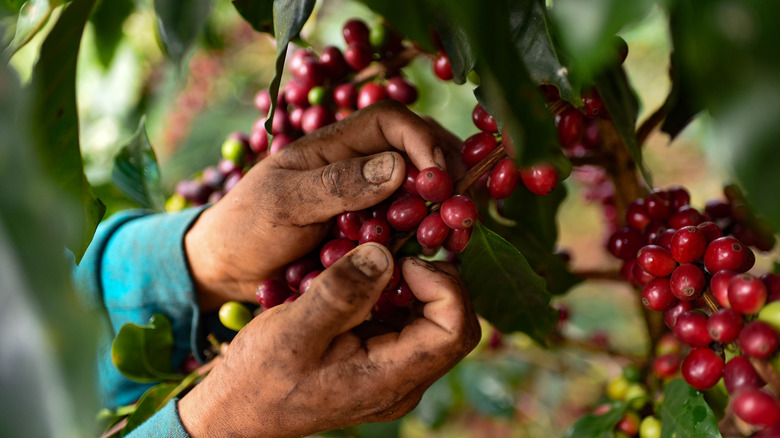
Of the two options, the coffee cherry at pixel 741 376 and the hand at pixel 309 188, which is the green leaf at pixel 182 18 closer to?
the hand at pixel 309 188

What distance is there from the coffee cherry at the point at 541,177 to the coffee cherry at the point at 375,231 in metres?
0.17

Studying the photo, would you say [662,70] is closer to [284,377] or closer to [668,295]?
[668,295]

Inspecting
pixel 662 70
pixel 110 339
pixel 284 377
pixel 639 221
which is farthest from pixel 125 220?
pixel 662 70

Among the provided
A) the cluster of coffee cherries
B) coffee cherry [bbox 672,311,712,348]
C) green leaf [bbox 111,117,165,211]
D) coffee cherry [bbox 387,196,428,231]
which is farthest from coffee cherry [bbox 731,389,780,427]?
green leaf [bbox 111,117,165,211]

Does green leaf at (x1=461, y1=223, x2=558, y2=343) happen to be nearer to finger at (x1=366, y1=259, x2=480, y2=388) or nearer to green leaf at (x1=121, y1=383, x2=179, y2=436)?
finger at (x1=366, y1=259, x2=480, y2=388)

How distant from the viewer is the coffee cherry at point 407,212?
0.62 metres

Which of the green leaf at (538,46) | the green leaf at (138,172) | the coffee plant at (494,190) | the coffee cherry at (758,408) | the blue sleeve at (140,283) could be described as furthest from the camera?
the green leaf at (138,172)

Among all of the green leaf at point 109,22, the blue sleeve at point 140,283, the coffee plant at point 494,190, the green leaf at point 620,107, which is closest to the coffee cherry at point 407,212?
the coffee plant at point 494,190

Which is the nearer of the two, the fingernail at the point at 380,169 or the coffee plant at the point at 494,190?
the coffee plant at the point at 494,190

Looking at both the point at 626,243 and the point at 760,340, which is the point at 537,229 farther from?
the point at 760,340

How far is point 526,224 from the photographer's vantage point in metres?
0.84

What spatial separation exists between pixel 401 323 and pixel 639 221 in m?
0.35

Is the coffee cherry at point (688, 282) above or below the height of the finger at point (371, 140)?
below

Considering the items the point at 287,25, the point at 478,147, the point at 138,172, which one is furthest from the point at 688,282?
the point at 138,172
